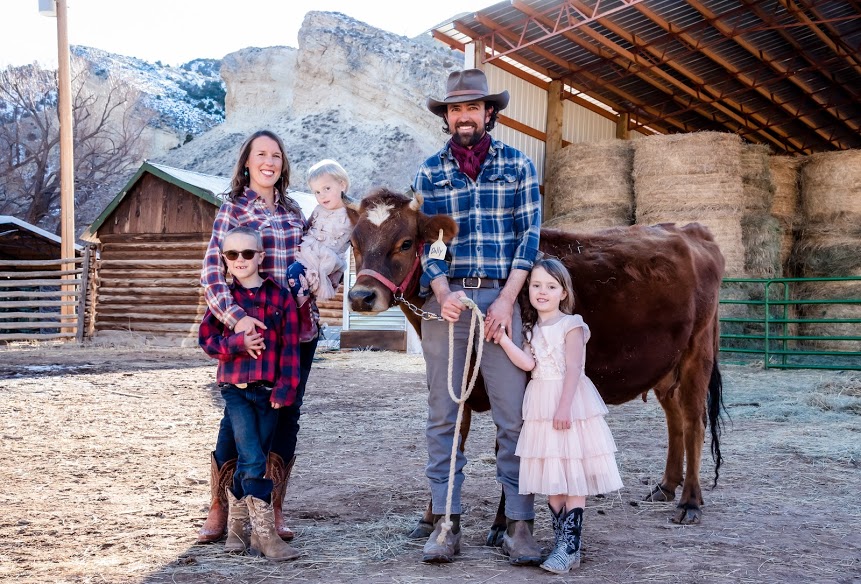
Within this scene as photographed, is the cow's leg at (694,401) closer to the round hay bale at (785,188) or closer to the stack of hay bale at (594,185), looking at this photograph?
the stack of hay bale at (594,185)

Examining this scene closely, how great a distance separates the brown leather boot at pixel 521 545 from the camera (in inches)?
136

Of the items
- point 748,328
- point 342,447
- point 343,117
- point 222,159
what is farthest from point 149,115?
point 342,447

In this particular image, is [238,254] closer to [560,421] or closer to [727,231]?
[560,421]

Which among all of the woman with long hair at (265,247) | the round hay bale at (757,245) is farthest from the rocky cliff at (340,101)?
the woman with long hair at (265,247)

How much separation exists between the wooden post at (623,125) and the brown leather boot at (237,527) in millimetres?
15435

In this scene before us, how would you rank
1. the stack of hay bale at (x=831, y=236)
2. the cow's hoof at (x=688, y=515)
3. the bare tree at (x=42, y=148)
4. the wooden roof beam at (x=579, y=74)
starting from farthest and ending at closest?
the bare tree at (x=42, y=148) → the stack of hay bale at (x=831, y=236) → the wooden roof beam at (x=579, y=74) → the cow's hoof at (x=688, y=515)

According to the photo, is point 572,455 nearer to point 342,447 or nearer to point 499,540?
point 499,540

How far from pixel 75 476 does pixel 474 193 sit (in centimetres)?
314

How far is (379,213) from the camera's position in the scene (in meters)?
3.77

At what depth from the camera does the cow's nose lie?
3527 millimetres

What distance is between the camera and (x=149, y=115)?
47844 millimetres

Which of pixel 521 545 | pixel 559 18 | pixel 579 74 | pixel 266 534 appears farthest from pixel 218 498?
pixel 579 74

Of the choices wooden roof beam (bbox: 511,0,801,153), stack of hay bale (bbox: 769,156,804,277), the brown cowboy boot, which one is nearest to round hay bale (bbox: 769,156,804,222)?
stack of hay bale (bbox: 769,156,804,277)

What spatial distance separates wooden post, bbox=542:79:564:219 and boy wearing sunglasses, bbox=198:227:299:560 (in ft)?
39.3
